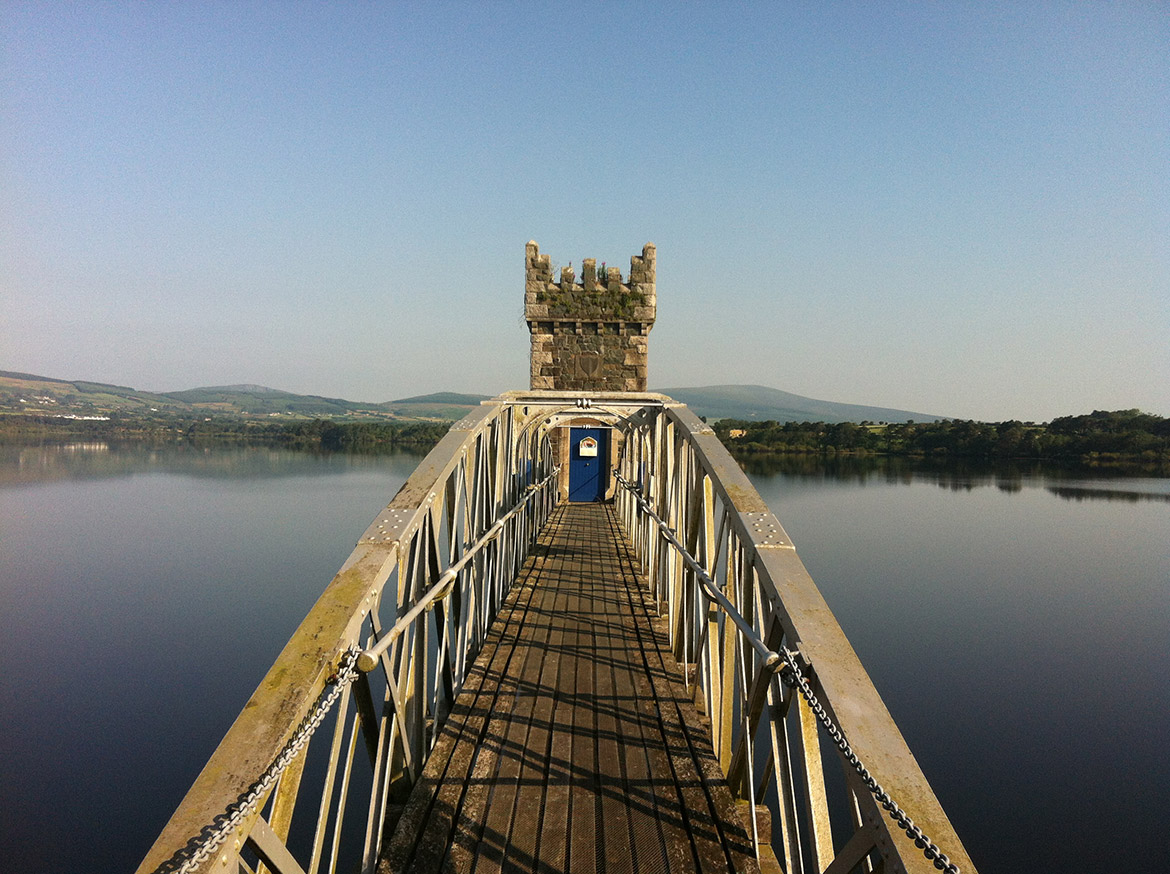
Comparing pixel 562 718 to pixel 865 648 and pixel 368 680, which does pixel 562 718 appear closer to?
pixel 368 680

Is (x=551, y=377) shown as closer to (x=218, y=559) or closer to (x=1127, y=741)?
(x=1127, y=741)

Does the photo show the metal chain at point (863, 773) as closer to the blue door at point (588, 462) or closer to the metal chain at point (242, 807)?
the metal chain at point (242, 807)

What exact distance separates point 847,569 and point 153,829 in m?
25.9

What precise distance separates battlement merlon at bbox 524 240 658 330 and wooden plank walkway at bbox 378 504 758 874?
30.7 ft

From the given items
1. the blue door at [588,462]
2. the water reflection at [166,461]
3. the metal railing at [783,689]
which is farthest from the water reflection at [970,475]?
the metal railing at [783,689]

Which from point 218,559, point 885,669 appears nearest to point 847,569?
point 885,669

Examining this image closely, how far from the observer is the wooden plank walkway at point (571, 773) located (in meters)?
2.77

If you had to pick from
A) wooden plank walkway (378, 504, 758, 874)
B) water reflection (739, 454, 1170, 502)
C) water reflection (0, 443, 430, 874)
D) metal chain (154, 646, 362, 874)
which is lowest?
water reflection (0, 443, 430, 874)

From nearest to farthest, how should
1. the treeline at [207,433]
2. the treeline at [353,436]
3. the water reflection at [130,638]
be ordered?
the water reflection at [130,638]
the treeline at [353,436]
the treeline at [207,433]

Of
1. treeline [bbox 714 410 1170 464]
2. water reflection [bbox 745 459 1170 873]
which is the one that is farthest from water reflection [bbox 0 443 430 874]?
treeline [bbox 714 410 1170 464]

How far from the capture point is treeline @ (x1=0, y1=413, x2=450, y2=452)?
104188 mm

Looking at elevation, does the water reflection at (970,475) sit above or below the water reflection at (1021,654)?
above

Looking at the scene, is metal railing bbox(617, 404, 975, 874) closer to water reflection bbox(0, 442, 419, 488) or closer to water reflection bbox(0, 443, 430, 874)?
water reflection bbox(0, 443, 430, 874)

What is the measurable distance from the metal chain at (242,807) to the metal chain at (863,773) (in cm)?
152
